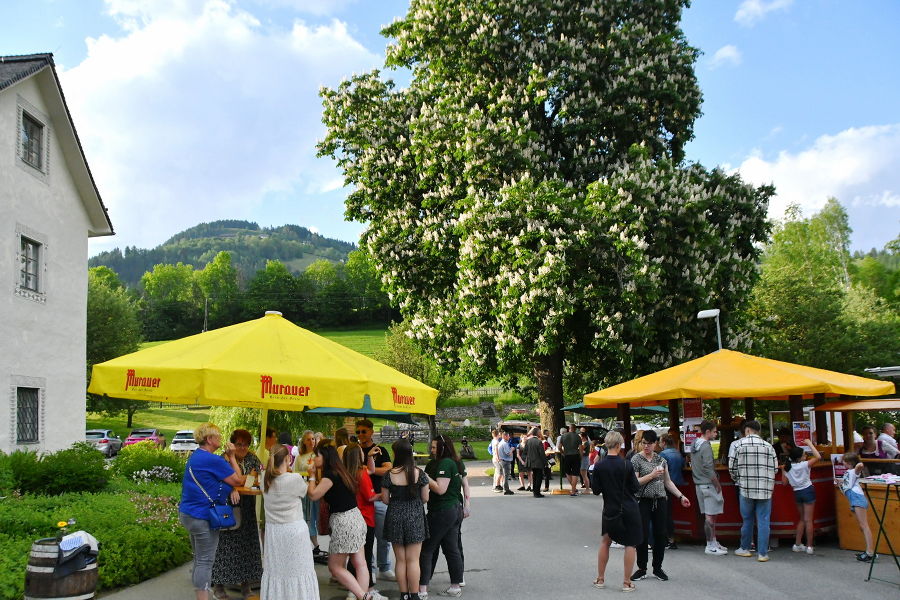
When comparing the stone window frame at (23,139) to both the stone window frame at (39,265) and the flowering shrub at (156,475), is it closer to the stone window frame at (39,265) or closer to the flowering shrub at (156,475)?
the stone window frame at (39,265)

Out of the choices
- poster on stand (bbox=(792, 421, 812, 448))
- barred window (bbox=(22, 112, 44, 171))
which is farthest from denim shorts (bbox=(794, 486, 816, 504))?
barred window (bbox=(22, 112, 44, 171))

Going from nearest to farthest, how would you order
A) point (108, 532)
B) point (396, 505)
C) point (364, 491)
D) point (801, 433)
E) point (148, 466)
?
point (396, 505) → point (364, 491) → point (108, 532) → point (801, 433) → point (148, 466)

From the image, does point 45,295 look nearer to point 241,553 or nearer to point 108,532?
point 108,532

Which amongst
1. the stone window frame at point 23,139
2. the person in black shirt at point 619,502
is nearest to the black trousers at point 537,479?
the person in black shirt at point 619,502

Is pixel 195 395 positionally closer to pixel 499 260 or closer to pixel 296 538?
pixel 296 538

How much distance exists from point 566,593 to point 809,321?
1330 inches

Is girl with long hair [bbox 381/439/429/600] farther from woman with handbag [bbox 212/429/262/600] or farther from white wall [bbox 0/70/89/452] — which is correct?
white wall [bbox 0/70/89/452]

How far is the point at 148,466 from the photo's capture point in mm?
16516

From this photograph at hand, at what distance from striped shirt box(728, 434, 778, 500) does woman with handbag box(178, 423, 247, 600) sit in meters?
7.48

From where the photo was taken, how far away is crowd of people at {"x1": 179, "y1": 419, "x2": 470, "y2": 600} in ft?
24.0

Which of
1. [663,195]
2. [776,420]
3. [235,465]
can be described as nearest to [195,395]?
[235,465]

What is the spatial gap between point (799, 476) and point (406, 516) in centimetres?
667

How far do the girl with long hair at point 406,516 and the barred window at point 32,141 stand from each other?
13.9 m

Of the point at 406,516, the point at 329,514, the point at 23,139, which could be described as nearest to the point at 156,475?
the point at 23,139
